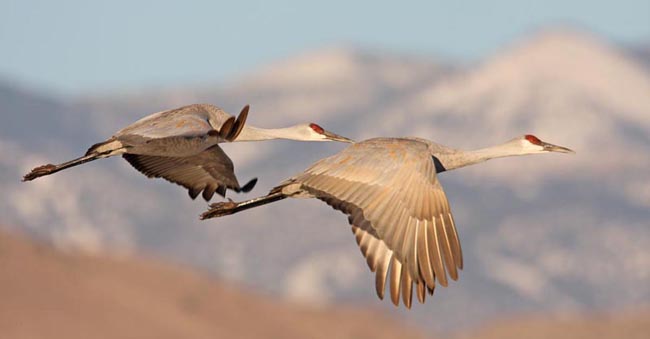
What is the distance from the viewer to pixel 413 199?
15.3 meters

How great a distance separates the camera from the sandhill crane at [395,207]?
14.9 meters

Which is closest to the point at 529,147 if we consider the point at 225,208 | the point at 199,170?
the point at 225,208

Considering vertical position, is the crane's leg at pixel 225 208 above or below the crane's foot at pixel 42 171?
below

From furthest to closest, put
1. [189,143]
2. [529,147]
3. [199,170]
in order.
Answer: [199,170] → [529,147] → [189,143]

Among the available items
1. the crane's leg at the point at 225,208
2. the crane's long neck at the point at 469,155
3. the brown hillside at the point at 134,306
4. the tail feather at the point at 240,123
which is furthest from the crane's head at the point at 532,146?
the brown hillside at the point at 134,306

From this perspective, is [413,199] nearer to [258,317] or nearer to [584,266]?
[258,317]

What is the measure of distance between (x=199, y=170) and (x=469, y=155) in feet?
13.8

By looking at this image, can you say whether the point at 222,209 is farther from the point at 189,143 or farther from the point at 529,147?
the point at 529,147

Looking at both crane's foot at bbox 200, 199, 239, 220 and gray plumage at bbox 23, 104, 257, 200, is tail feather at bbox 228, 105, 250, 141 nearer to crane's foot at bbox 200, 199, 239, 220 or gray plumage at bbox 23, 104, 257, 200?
gray plumage at bbox 23, 104, 257, 200

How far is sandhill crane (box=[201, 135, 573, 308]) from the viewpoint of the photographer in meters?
14.9

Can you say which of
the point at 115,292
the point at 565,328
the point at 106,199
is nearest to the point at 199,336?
the point at 115,292

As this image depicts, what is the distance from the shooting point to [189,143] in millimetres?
17344

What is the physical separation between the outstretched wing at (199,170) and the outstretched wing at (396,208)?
3.86 metres

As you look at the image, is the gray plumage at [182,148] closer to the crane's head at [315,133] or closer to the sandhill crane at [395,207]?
the crane's head at [315,133]
